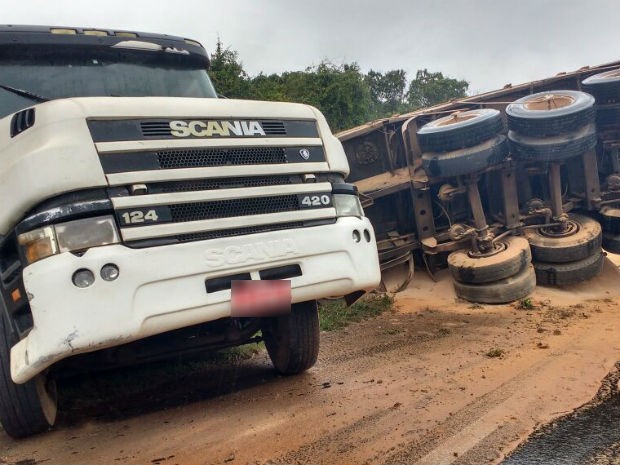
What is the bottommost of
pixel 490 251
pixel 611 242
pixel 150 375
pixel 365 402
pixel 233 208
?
pixel 611 242

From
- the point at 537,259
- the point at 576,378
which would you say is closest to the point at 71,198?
the point at 576,378

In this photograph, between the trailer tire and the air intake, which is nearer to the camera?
the air intake

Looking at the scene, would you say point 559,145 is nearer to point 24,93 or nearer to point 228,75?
point 24,93

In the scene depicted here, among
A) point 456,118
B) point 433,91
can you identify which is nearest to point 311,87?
point 456,118

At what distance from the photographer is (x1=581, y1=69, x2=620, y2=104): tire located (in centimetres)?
720

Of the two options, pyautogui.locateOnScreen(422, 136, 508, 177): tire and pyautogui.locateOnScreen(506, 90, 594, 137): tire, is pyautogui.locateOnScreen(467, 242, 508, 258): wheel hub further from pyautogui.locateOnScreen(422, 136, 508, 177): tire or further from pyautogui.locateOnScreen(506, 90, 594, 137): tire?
pyautogui.locateOnScreen(506, 90, 594, 137): tire

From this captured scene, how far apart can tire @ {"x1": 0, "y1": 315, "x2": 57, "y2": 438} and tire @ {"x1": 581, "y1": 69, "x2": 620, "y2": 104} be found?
6.95 meters

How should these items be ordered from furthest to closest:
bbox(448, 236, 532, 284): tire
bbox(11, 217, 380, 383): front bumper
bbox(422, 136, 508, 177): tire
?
bbox(422, 136, 508, 177): tire → bbox(448, 236, 532, 284): tire → bbox(11, 217, 380, 383): front bumper

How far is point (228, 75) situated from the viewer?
1524 centimetres

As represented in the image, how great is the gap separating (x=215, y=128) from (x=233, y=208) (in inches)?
18.5

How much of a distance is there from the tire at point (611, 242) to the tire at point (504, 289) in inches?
54.9

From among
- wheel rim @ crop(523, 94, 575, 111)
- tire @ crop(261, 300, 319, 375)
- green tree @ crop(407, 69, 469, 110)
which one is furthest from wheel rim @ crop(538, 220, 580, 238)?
green tree @ crop(407, 69, 469, 110)

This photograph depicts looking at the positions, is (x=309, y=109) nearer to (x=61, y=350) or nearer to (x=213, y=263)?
(x=213, y=263)

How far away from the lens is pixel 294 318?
4285 millimetres
